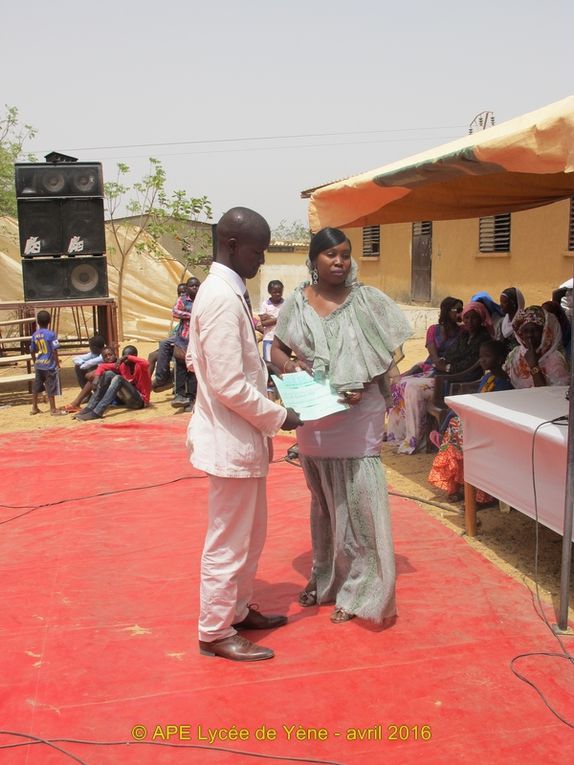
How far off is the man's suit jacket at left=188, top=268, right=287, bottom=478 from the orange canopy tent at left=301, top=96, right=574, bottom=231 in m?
1.61

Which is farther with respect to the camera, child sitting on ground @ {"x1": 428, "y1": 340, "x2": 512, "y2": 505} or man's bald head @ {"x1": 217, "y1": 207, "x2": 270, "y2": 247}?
child sitting on ground @ {"x1": 428, "y1": 340, "x2": 512, "y2": 505}

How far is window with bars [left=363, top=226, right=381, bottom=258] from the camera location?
18594mm

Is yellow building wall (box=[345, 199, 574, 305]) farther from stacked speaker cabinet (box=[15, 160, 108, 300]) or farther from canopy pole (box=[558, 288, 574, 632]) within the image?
canopy pole (box=[558, 288, 574, 632])

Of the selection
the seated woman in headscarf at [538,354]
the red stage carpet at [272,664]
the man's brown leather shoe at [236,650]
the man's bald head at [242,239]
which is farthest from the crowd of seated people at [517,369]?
the man's bald head at [242,239]

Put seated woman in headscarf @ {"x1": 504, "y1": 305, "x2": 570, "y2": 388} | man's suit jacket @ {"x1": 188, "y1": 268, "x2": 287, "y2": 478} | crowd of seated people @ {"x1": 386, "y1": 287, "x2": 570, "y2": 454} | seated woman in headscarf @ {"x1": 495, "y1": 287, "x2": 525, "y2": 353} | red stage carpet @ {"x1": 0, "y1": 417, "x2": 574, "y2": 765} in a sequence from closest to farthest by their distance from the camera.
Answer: red stage carpet @ {"x1": 0, "y1": 417, "x2": 574, "y2": 765}
man's suit jacket @ {"x1": 188, "y1": 268, "x2": 287, "y2": 478}
seated woman in headscarf @ {"x1": 504, "y1": 305, "x2": 570, "y2": 388}
crowd of seated people @ {"x1": 386, "y1": 287, "x2": 570, "y2": 454}
seated woman in headscarf @ {"x1": 495, "y1": 287, "x2": 525, "y2": 353}

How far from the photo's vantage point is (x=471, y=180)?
5676 millimetres

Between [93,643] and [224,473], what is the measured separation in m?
1.05

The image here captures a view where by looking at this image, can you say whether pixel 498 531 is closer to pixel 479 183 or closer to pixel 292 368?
pixel 292 368

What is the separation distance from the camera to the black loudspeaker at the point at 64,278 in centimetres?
1106

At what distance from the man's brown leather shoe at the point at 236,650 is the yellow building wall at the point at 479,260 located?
10303 millimetres

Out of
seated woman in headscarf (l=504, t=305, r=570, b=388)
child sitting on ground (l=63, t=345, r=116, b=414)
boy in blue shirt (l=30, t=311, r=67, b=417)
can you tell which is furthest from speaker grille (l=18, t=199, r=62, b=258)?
seated woman in headscarf (l=504, t=305, r=570, b=388)

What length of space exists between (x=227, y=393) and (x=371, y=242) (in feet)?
54.6

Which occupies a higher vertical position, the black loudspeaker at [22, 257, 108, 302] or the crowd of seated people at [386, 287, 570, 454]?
the black loudspeaker at [22, 257, 108, 302]

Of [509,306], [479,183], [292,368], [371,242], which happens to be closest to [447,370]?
[509,306]
